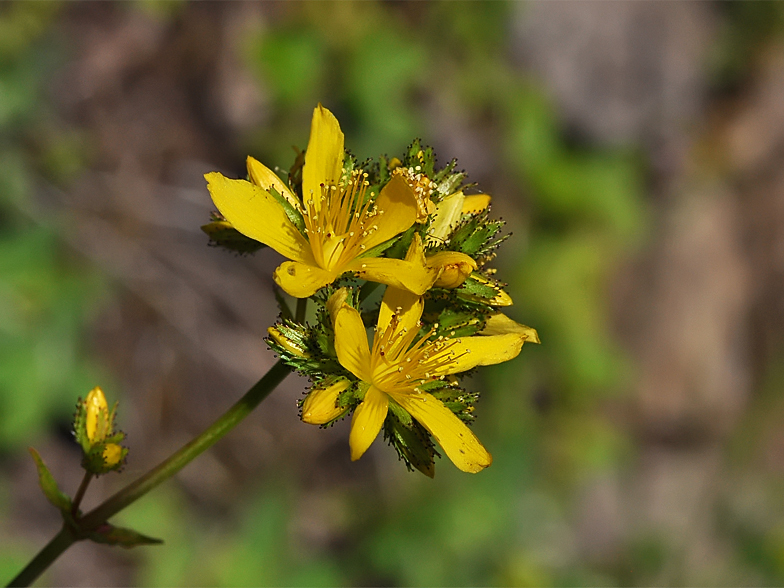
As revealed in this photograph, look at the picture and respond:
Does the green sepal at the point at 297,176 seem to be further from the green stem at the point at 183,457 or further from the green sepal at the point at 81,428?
the green sepal at the point at 81,428

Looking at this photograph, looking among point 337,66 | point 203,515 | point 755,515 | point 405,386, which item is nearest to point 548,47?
point 337,66

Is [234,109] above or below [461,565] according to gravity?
above

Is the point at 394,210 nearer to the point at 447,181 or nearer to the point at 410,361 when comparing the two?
the point at 447,181

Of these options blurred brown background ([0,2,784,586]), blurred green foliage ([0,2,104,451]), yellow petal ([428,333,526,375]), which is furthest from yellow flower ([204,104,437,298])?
blurred green foliage ([0,2,104,451])

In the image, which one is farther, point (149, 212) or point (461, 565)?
point (149, 212)

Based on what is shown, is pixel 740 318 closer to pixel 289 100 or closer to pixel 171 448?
pixel 289 100

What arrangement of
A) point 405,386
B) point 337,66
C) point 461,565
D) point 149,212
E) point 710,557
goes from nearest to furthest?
1. point 405,386
2. point 461,565
3. point 149,212
4. point 337,66
5. point 710,557

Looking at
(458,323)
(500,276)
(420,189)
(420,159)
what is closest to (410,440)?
(458,323)
